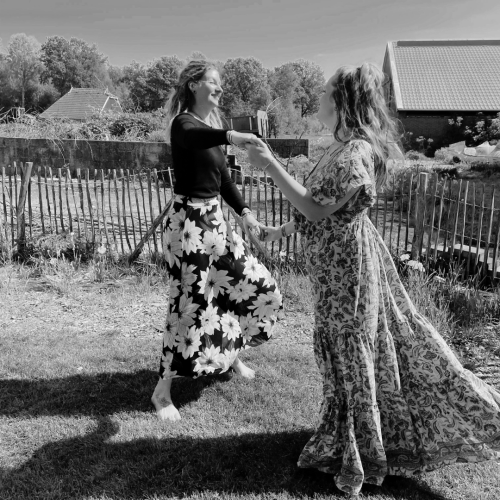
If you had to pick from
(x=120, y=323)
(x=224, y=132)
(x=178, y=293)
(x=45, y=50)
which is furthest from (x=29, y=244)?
(x=45, y=50)

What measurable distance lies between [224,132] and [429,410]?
1.67 metres

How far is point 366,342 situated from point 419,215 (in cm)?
432

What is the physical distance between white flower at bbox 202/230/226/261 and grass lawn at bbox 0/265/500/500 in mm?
1010

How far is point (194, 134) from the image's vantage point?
8.57 feet

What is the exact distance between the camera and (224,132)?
2465 millimetres

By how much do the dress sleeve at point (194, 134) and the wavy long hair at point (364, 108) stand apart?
639 mm

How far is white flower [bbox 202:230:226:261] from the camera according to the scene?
294 centimetres

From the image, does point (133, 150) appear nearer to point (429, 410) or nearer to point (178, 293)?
point (178, 293)

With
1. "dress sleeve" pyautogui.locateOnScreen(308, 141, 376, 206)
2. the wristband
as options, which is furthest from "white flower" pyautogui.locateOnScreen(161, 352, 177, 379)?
"dress sleeve" pyautogui.locateOnScreen(308, 141, 376, 206)

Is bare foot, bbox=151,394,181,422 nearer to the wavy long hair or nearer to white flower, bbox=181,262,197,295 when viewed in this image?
white flower, bbox=181,262,197,295

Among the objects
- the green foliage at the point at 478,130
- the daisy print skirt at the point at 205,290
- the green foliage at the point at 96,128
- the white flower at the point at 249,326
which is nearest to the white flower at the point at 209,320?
the daisy print skirt at the point at 205,290

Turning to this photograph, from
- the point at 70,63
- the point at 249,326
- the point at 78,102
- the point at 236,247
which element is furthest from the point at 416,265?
the point at 70,63

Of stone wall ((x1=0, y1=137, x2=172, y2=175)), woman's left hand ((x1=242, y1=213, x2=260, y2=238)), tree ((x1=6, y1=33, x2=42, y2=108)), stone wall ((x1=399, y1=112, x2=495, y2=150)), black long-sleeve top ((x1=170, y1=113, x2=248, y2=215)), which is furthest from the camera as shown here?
tree ((x1=6, y1=33, x2=42, y2=108))

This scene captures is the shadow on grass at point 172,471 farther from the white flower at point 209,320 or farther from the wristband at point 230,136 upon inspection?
the wristband at point 230,136
